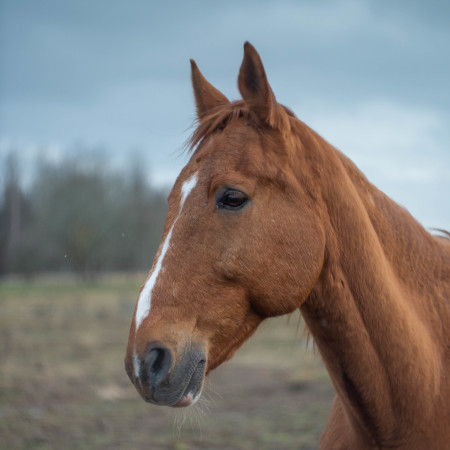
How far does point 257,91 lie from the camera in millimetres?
2266

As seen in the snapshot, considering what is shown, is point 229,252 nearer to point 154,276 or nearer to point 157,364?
point 154,276

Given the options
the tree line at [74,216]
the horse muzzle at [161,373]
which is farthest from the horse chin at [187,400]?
the tree line at [74,216]

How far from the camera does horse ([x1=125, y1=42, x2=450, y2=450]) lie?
6.61 feet

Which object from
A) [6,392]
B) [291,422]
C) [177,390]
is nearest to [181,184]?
[177,390]

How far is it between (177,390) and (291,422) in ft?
15.7

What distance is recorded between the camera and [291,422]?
6.22 metres

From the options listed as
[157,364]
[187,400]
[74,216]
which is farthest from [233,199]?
[74,216]

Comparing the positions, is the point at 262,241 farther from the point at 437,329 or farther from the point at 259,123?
the point at 437,329

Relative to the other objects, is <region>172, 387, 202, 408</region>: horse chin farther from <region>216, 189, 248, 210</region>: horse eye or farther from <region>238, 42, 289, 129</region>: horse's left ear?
<region>238, 42, 289, 129</region>: horse's left ear

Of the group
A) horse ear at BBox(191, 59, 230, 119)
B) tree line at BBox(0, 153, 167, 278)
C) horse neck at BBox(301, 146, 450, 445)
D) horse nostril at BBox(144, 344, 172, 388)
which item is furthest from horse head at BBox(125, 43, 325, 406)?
tree line at BBox(0, 153, 167, 278)

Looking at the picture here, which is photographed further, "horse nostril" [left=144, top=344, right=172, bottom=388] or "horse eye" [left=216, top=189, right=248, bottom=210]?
"horse eye" [left=216, top=189, right=248, bottom=210]

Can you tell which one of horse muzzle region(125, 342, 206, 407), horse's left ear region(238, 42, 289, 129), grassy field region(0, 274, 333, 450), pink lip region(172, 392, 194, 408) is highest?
horse's left ear region(238, 42, 289, 129)

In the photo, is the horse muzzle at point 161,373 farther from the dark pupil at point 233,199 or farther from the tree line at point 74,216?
the tree line at point 74,216

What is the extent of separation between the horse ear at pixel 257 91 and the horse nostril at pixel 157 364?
43.4 inches
